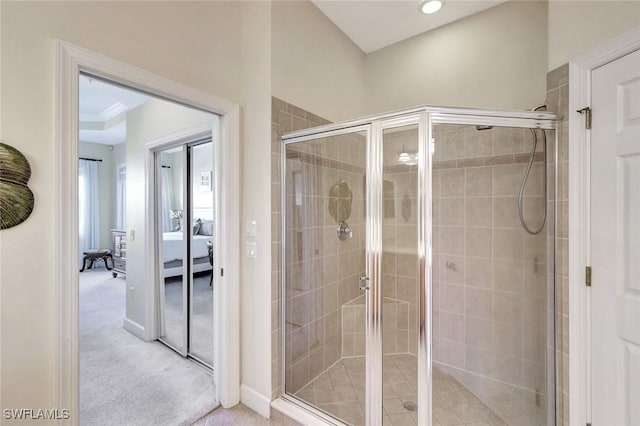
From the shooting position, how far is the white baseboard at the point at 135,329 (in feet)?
10.1

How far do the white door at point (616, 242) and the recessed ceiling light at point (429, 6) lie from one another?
1.37 meters

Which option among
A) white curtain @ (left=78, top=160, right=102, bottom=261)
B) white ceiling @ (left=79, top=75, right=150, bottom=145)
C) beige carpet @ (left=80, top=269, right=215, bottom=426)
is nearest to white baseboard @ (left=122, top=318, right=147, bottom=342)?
beige carpet @ (left=80, top=269, right=215, bottom=426)

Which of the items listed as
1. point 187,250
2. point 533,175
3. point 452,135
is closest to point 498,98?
point 533,175

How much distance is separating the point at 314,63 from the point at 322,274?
1.75 m

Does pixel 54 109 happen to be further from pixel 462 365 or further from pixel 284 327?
pixel 462 365

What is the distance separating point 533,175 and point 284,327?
1916 millimetres

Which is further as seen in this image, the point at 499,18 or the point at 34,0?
the point at 499,18

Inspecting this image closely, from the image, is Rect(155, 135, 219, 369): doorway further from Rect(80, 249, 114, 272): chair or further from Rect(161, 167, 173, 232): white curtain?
Rect(80, 249, 114, 272): chair

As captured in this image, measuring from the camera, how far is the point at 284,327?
6.81 feet

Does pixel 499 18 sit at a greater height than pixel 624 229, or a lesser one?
greater

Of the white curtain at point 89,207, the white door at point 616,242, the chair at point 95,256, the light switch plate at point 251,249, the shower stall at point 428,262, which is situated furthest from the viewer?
the white curtain at point 89,207

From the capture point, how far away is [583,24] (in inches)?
57.1

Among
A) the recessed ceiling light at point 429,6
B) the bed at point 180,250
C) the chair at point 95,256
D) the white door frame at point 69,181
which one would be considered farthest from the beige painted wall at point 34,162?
the chair at point 95,256

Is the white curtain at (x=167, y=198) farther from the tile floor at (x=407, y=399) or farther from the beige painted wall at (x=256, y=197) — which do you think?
the tile floor at (x=407, y=399)
